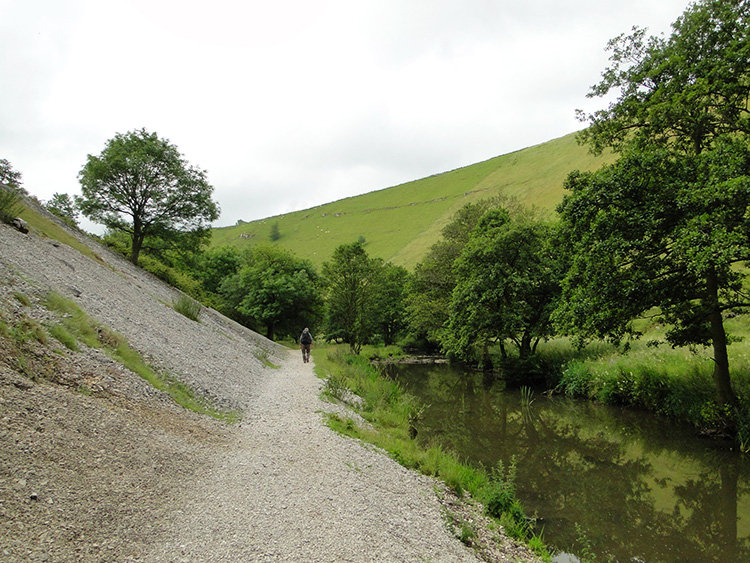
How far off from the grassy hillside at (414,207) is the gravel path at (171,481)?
66.2 m

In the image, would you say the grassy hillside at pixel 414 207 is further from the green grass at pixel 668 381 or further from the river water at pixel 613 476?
the river water at pixel 613 476

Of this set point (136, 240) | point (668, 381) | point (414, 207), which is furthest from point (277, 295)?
point (414, 207)

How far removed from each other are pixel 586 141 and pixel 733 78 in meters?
5.68

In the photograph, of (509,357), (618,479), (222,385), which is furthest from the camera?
(509,357)

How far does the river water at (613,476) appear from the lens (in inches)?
347

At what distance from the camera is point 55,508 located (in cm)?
464

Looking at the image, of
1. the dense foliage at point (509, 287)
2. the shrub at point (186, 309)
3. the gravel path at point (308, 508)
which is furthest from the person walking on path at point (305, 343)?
the gravel path at point (308, 508)

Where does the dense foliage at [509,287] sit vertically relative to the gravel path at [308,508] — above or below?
above

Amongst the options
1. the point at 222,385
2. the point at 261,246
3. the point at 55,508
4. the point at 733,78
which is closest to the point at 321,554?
the point at 55,508

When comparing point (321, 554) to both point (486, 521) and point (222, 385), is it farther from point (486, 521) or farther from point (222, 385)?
point (222, 385)

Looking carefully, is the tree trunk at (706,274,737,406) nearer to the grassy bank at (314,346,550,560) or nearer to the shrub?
the grassy bank at (314,346,550,560)

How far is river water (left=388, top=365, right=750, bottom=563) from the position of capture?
880 centimetres

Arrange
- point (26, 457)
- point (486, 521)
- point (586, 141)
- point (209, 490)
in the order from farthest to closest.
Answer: point (586, 141) < point (486, 521) < point (209, 490) < point (26, 457)

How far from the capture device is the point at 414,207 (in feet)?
433
